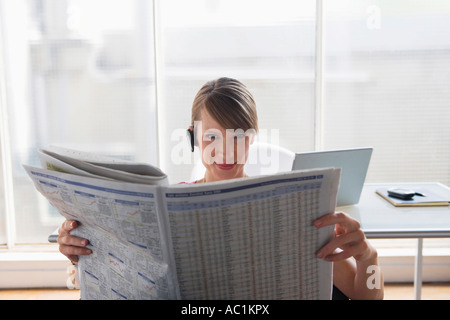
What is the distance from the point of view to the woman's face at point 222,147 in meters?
1.33

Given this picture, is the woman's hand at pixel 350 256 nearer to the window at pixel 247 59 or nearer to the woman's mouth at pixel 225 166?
the woman's mouth at pixel 225 166

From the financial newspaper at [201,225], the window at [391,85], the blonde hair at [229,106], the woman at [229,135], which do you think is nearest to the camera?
the financial newspaper at [201,225]

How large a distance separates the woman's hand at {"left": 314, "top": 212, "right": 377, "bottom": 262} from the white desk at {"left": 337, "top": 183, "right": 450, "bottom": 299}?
1.61ft

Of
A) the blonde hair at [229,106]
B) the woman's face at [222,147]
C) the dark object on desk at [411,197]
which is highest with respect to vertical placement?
the blonde hair at [229,106]

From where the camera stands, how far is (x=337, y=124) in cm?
263

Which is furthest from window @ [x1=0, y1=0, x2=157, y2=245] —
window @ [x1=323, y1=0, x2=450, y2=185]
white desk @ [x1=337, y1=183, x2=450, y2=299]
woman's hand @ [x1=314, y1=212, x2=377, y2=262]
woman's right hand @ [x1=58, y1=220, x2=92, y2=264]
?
woman's hand @ [x1=314, y1=212, x2=377, y2=262]

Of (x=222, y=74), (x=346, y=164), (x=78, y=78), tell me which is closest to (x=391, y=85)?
(x=222, y=74)

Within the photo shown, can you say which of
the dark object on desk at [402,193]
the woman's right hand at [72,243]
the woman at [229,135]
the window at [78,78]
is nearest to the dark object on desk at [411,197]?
the dark object on desk at [402,193]

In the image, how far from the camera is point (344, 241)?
82 cm

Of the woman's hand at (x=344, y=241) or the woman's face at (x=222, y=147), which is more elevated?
the woman's face at (x=222, y=147)

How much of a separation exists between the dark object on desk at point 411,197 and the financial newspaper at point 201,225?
38.2 inches

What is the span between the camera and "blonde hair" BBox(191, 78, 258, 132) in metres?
1.31

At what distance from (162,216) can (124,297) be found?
9.8 inches
